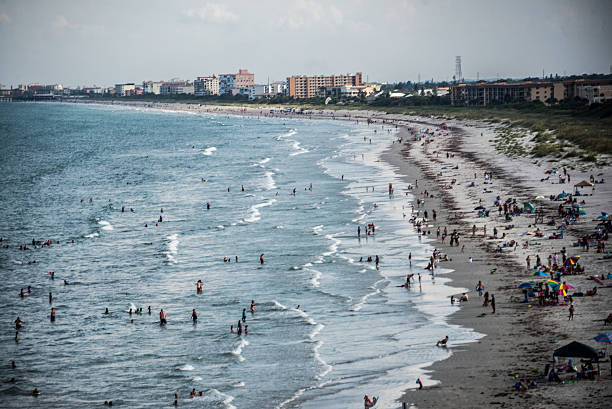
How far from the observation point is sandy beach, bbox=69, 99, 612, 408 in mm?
25266

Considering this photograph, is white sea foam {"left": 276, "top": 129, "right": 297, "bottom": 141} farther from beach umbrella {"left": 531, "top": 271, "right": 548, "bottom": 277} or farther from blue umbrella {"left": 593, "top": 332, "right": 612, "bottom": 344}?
blue umbrella {"left": 593, "top": 332, "right": 612, "bottom": 344}

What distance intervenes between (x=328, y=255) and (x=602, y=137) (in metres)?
55.3

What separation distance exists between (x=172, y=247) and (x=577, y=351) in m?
35.2

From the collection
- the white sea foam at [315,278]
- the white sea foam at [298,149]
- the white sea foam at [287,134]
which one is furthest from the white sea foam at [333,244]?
the white sea foam at [287,134]

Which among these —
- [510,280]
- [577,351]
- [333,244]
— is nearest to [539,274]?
[510,280]

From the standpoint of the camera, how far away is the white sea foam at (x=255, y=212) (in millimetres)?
62809

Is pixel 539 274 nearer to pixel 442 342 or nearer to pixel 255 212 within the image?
pixel 442 342

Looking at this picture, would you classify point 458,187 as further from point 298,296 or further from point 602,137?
point 298,296

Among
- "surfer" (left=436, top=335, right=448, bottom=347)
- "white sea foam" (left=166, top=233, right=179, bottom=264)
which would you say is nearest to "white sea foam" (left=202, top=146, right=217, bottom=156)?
"white sea foam" (left=166, top=233, right=179, bottom=264)

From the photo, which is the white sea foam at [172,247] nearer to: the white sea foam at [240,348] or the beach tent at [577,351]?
the white sea foam at [240,348]

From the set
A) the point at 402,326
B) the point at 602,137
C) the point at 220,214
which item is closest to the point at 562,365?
the point at 402,326

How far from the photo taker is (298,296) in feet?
130

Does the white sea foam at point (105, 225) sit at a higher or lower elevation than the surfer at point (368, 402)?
higher

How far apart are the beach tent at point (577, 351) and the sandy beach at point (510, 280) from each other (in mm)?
752
